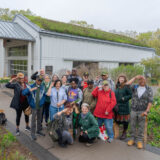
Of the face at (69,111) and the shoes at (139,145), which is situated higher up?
the face at (69,111)

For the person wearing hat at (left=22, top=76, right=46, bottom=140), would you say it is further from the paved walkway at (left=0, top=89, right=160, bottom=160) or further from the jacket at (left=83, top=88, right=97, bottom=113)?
the jacket at (left=83, top=88, right=97, bottom=113)

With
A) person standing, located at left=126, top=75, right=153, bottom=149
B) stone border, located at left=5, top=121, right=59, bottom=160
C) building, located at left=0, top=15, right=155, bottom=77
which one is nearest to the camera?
stone border, located at left=5, top=121, right=59, bottom=160

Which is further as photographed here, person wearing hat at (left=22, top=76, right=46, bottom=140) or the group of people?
person wearing hat at (left=22, top=76, right=46, bottom=140)

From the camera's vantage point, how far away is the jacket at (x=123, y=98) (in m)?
4.20

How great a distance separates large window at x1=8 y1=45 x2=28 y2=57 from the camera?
43.8 ft

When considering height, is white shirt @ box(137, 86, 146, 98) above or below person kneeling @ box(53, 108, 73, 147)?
above

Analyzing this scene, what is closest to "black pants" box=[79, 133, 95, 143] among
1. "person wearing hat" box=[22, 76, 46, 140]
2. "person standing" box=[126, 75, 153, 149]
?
"person standing" box=[126, 75, 153, 149]

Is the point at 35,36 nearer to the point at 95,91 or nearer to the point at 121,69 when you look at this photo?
the point at 121,69

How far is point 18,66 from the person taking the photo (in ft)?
47.9

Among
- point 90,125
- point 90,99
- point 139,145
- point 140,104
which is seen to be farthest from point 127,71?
point 90,125

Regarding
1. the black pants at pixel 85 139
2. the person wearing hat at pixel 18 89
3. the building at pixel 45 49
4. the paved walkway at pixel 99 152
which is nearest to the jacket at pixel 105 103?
the black pants at pixel 85 139

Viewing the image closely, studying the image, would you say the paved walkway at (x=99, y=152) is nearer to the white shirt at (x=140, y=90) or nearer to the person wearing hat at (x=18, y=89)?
the person wearing hat at (x=18, y=89)

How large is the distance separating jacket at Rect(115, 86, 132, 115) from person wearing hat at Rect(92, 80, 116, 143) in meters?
0.23

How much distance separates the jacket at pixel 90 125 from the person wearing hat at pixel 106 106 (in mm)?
344
